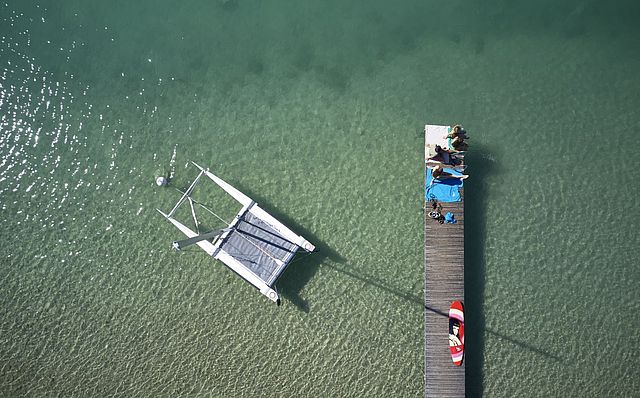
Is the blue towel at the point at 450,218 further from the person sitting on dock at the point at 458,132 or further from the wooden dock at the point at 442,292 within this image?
the person sitting on dock at the point at 458,132

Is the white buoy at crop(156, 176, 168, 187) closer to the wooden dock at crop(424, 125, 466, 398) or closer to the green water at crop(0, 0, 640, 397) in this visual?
the green water at crop(0, 0, 640, 397)

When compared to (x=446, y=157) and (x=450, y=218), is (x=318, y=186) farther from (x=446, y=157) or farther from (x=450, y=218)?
(x=450, y=218)

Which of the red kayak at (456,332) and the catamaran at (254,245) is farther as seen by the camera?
the red kayak at (456,332)

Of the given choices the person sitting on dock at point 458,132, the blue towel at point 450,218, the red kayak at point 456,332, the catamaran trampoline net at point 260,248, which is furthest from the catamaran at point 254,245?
the person sitting on dock at point 458,132

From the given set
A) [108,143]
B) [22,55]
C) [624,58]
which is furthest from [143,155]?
[624,58]

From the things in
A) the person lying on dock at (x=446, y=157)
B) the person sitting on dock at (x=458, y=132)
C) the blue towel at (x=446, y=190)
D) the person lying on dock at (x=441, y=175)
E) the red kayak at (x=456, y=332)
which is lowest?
the red kayak at (x=456, y=332)

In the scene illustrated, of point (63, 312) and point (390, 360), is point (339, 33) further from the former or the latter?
point (63, 312)
